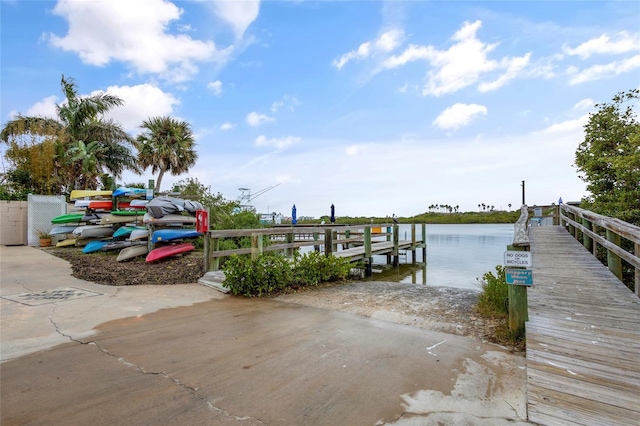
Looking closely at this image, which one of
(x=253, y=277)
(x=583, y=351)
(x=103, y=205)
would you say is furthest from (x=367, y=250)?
(x=103, y=205)

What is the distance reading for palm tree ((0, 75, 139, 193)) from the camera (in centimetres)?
1737

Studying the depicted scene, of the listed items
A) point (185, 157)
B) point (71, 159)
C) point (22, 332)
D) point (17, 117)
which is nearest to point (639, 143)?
point (22, 332)

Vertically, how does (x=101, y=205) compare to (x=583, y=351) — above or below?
above

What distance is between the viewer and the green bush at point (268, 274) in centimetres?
560

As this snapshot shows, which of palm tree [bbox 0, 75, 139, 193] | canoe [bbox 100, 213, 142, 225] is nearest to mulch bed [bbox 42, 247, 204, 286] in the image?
canoe [bbox 100, 213, 142, 225]

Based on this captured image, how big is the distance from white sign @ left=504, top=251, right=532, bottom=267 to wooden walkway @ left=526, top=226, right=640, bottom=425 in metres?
0.68

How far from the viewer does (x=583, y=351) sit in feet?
9.43

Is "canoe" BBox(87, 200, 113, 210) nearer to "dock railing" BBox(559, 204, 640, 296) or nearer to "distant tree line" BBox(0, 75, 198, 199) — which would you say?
"distant tree line" BBox(0, 75, 198, 199)

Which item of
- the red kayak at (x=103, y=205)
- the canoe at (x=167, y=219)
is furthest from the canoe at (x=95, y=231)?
the canoe at (x=167, y=219)

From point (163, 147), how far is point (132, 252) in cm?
1612

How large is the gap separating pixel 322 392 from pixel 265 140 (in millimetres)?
16851

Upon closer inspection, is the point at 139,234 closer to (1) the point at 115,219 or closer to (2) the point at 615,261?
(1) the point at 115,219

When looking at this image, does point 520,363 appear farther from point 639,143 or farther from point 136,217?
point 136,217

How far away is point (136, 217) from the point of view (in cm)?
995
